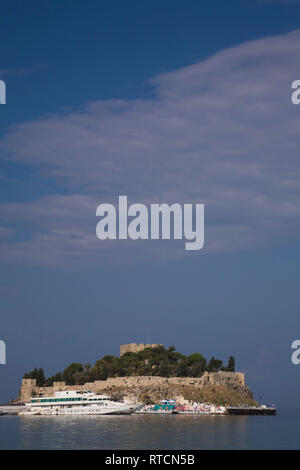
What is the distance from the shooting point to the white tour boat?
4766 inches

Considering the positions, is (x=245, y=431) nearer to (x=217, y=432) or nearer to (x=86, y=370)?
(x=217, y=432)

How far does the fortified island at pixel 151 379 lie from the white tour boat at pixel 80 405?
72.3 ft

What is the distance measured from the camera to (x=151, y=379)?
151 m

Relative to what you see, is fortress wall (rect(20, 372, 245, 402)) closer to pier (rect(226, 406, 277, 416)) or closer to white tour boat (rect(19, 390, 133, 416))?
pier (rect(226, 406, 277, 416))

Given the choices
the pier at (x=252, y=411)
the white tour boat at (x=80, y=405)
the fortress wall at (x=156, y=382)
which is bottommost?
the pier at (x=252, y=411)

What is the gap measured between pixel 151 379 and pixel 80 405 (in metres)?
31.2

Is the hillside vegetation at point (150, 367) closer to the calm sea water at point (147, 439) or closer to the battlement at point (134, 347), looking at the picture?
the battlement at point (134, 347)

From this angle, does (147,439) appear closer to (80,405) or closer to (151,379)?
(80,405)

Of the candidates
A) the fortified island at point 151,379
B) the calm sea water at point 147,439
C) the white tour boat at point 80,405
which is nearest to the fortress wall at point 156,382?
the fortified island at point 151,379

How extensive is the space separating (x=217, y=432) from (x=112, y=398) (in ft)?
233

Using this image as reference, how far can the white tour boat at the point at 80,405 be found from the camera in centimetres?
12106
